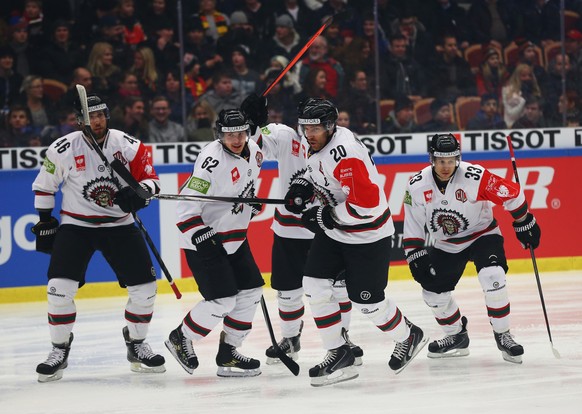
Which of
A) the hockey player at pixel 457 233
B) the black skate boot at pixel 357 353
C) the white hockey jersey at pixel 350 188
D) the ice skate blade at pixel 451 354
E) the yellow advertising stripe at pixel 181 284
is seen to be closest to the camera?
the white hockey jersey at pixel 350 188

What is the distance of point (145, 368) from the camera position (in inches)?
230

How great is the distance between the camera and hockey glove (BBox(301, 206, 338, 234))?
5305 mm

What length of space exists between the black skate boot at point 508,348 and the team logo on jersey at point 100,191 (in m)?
2.07

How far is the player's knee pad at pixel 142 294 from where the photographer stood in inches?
226

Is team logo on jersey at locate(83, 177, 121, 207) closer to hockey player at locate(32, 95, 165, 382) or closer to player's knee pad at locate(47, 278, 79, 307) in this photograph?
hockey player at locate(32, 95, 165, 382)

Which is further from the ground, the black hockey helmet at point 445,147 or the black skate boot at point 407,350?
the black hockey helmet at point 445,147

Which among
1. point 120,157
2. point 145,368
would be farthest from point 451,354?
point 120,157

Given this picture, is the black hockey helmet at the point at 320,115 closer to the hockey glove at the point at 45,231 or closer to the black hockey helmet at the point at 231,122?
the black hockey helmet at the point at 231,122

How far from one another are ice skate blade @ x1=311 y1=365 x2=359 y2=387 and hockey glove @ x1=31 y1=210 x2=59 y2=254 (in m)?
1.52

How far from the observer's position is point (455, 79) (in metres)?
9.84

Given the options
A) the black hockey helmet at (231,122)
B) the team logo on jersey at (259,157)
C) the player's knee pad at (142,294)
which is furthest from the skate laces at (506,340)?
the player's knee pad at (142,294)

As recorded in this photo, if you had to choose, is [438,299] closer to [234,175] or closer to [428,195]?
[428,195]

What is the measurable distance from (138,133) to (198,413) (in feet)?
15.0

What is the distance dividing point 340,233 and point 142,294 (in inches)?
43.4
